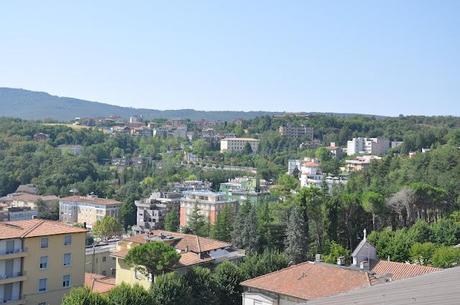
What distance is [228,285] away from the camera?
86.5 feet

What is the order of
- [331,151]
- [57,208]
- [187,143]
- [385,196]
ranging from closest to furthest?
1. [385,196]
2. [57,208]
3. [331,151]
4. [187,143]

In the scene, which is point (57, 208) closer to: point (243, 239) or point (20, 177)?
point (20, 177)

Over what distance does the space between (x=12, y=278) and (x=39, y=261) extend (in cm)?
153

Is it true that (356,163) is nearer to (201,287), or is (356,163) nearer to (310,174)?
(310,174)

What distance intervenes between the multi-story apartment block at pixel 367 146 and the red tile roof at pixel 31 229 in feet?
324

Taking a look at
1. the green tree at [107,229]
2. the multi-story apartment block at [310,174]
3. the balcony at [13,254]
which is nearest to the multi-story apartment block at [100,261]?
the balcony at [13,254]

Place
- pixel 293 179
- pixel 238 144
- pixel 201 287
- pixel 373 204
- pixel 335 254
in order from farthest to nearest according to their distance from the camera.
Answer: pixel 238 144, pixel 293 179, pixel 373 204, pixel 335 254, pixel 201 287

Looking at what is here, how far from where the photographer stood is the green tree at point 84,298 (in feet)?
69.3

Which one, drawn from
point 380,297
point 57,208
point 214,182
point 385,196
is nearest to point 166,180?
point 214,182

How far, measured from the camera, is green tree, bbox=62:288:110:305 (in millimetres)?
21109

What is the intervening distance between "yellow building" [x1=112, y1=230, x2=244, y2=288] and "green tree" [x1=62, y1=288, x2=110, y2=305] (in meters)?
6.01

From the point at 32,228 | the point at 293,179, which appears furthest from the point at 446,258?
the point at 293,179

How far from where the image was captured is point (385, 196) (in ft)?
165

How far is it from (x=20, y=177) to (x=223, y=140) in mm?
56329
